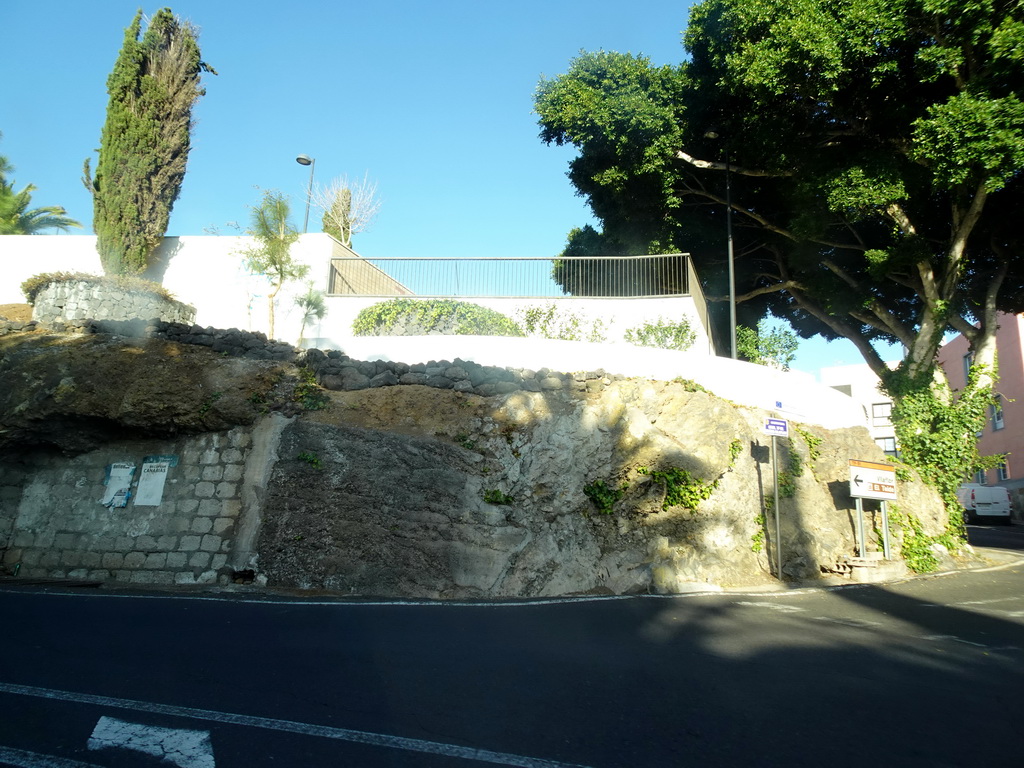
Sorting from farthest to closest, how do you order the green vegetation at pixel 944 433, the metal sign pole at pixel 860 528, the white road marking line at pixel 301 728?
the green vegetation at pixel 944 433, the metal sign pole at pixel 860 528, the white road marking line at pixel 301 728

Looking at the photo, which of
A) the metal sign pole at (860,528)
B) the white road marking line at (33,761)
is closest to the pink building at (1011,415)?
the metal sign pole at (860,528)

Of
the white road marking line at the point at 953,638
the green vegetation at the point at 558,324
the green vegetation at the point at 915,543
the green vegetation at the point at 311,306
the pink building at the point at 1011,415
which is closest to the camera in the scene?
the white road marking line at the point at 953,638

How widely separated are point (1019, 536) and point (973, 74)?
58.2 ft

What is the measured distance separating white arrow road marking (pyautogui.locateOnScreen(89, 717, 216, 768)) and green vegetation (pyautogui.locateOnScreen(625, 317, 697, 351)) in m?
13.8

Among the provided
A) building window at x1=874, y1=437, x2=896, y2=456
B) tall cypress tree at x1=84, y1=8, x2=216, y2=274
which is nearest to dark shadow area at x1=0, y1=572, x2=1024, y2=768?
building window at x1=874, y1=437, x2=896, y2=456

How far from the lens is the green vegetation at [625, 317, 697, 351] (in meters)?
16.8

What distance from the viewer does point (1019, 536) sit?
2441cm

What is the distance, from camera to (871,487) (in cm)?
1289

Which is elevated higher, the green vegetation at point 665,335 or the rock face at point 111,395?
the green vegetation at point 665,335

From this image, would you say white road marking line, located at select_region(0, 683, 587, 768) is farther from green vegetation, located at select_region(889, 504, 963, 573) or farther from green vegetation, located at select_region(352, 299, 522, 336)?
green vegetation, located at select_region(889, 504, 963, 573)

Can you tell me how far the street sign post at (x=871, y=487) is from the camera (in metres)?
12.7

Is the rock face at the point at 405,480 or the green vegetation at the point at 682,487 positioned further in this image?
the green vegetation at the point at 682,487

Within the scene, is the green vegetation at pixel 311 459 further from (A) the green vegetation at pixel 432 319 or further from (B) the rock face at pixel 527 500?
(A) the green vegetation at pixel 432 319

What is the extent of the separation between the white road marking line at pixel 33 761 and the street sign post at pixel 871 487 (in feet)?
40.2
